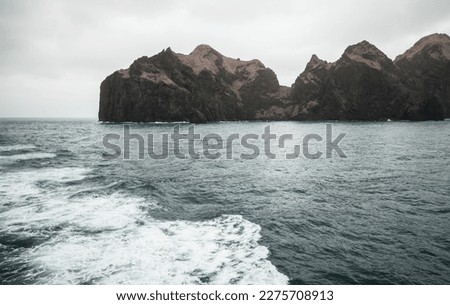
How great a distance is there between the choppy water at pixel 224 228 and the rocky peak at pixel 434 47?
178575 millimetres

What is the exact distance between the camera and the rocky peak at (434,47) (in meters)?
155

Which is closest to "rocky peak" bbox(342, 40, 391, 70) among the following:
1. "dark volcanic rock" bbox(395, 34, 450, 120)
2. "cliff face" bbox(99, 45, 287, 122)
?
"dark volcanic rock" bbox(395, 34, 450, 120)

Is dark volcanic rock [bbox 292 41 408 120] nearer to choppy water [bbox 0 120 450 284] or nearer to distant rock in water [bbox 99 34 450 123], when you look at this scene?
distant rock in water [bbox 99 34 450 123]

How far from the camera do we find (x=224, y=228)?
1123cm

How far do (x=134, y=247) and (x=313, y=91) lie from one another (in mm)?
170672

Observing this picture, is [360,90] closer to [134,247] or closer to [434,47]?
[434,47]

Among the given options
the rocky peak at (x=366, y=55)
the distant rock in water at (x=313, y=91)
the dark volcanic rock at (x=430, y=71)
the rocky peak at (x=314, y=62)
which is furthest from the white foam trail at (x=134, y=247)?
the rocky peak at (x=314, y=62)

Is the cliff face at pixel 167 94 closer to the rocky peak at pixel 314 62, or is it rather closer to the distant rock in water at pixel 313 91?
the distant rock in water at pixel 313 91

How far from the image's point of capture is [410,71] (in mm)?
164875

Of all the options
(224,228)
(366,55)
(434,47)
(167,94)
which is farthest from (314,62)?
(224,228)

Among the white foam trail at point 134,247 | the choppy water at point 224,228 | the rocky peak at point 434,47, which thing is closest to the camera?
the white foam trail at point 134,247

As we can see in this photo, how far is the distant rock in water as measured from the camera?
131875 mm

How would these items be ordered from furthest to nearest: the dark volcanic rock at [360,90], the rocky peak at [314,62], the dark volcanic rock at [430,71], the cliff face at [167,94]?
1. the rocky peak at [314,62]
2. the dark volcanic rock at [430,71]
3. the dark volcanic rock at [360,90]
4. the cliff face at [167,94]
